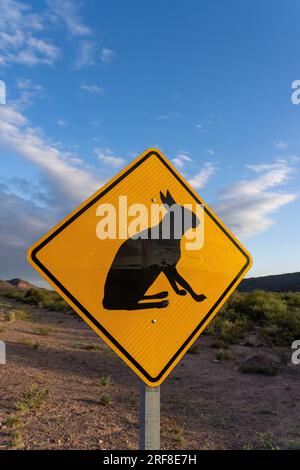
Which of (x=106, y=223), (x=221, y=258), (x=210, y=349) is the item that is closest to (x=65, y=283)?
(x=106, y=223)

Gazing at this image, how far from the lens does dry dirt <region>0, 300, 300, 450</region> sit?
548 cm

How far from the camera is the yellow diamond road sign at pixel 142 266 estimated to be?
260cm

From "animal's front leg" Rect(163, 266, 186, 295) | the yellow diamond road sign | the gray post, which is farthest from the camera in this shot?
"animal's front leg" Rect(163, 266, 186, 295)

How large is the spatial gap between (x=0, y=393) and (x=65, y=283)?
5352mm

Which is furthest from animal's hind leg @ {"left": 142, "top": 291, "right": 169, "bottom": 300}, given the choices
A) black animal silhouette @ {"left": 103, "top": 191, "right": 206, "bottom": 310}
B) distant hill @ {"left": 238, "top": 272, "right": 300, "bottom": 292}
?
distant hill @ {"left": 238, "top": 272, "right": 300, "bottom": 292}

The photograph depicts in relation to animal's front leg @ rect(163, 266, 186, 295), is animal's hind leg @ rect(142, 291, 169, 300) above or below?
below

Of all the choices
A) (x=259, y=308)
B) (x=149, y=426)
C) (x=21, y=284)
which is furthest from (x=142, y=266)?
(x=21, y=284)

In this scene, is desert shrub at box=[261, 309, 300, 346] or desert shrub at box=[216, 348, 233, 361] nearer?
desert shrub at box=[216, 348, 233, 361]

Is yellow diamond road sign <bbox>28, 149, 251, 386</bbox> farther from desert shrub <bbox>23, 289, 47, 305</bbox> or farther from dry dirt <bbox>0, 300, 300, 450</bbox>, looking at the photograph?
desert shrub <bbox>23, 289, 47, 305</bbox>

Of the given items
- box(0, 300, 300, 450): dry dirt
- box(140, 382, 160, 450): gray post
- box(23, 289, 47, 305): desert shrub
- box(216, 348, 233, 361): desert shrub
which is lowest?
box(0, 300, 300, 450): dry dirt

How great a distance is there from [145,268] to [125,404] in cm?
512

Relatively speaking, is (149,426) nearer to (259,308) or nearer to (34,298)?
(259,308)

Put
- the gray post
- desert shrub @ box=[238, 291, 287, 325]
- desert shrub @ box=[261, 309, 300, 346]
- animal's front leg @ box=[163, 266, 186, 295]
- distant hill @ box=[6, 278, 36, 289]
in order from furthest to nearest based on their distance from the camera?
distant hill @ box=[6, 278, 36, 289] → desert shrub @ box=[238, 291, 287, 325] → desert shrub @ box=[261, 309, 300, 346] → animal's front leg @ box=[163, 266, 186, 295] → the gray post
